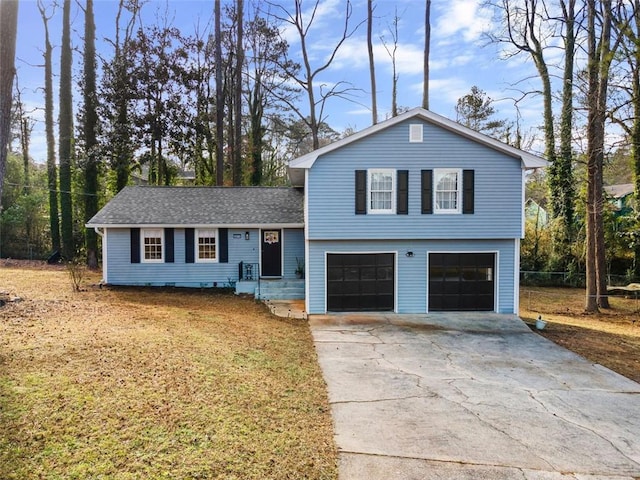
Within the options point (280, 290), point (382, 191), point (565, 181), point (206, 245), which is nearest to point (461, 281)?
point (382, 191)

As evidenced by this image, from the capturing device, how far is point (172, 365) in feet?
20.0

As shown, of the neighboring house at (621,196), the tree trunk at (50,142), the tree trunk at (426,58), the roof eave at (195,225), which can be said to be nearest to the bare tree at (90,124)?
the tree trunk at (50,142)

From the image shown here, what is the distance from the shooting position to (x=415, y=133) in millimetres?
11727

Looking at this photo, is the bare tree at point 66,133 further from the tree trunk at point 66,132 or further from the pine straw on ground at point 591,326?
the pine straw on ground at point 591,326

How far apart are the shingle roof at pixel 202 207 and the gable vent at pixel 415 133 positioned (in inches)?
198

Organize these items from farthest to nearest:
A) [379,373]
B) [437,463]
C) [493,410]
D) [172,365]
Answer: [379,373]
[172,365]
[493,410]
[437,463]

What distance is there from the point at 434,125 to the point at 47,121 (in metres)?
22.3

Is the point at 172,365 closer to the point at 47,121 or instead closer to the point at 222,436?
Result: the point at 222,436

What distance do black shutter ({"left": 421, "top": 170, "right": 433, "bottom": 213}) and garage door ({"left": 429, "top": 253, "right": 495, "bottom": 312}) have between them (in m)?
1.46

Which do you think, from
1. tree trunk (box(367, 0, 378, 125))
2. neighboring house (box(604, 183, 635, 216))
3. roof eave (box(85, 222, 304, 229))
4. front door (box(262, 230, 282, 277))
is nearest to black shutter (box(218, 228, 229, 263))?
roof eave (box(85, 222, 304, 229))

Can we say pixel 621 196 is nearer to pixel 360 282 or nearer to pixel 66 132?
pixel 360 282

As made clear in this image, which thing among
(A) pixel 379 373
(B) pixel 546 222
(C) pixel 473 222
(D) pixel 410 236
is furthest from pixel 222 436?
(B) pixel 546 222

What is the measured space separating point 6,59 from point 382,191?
9104 mm

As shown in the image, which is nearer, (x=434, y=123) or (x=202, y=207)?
(x=434, y=123)
